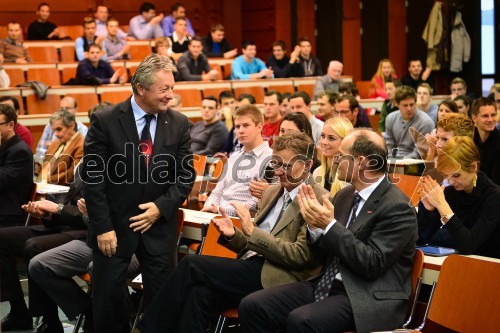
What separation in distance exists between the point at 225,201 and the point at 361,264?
2.12m

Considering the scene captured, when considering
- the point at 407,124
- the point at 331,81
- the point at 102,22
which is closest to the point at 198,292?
the point at 407,124

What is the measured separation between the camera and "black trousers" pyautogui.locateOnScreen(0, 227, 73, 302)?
4.99 meters

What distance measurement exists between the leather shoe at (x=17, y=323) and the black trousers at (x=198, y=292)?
1498mm

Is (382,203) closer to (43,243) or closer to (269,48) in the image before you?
(43,243)

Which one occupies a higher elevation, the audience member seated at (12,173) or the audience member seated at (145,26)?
the audience member seated at (145,26)

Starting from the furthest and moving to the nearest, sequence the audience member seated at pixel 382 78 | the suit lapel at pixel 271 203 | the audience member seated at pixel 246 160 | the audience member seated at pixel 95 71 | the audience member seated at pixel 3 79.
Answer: the audience member seated at pixel 382 78
the audience member seated at pixel 95 71
the audience member seated at pixel 3 79
the audience member seated at pixel 246 160
the suit lapel at pixel 271 203

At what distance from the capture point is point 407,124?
8039 mm

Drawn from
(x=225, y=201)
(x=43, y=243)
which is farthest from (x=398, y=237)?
(x=43, y=243)

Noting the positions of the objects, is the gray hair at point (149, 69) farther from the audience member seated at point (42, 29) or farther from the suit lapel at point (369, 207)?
the audience member seated at point (42, 29)

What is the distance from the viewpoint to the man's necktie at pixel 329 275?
138 inches

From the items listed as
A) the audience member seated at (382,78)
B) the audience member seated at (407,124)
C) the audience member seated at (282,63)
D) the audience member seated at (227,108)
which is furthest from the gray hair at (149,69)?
the audience member seated at (382,78)

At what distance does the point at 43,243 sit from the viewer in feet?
16.4

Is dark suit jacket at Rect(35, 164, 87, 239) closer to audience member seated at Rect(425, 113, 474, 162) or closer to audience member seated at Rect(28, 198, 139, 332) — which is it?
audience member seated at Rect(28, 198, 139, 332)

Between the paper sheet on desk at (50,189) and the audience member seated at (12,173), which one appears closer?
the audience member seated at (12,173)
